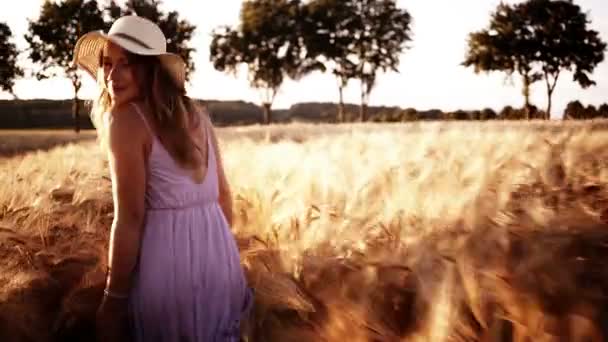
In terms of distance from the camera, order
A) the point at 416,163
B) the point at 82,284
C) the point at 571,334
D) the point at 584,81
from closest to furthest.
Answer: the point at 571,334, the point at 82,284, the point at 416,163, the point at 584,81

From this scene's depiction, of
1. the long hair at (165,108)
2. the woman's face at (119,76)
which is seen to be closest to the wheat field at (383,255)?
the long hair at (165,108)

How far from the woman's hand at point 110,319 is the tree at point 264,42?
41.8 meters

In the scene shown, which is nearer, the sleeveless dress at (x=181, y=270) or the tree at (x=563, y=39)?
the sleeveless dress at (x=181, y=270)

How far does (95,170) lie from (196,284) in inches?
86.2

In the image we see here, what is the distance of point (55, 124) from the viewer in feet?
176

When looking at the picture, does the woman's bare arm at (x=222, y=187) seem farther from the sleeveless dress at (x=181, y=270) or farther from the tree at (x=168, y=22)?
the tree at (x=168, y=22)

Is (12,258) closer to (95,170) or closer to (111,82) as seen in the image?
(111,82)

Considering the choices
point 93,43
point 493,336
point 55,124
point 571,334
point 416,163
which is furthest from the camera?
point 55,124

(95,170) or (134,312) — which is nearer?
(134,312)

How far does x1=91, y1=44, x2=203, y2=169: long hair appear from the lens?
200 cm

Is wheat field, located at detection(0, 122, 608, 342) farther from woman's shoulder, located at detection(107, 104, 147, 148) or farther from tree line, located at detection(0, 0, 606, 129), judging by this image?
tree line, located at detection(0, 0, 606, 129)

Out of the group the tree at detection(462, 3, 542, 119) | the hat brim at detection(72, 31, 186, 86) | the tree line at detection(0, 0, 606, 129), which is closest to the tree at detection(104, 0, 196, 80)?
the tree line at detection(0, 0, 606, 129)

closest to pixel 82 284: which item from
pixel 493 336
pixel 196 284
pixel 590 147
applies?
pixel 196 284

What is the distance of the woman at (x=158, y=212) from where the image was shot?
75.7 inches
